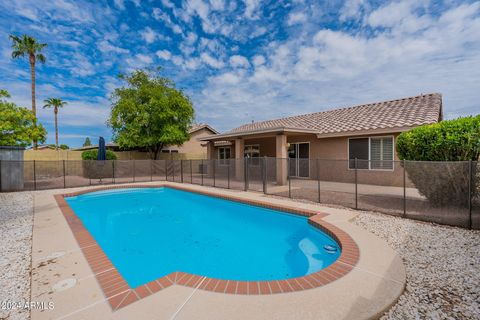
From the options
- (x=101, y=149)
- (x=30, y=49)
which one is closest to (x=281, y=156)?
(x=101, y=149)

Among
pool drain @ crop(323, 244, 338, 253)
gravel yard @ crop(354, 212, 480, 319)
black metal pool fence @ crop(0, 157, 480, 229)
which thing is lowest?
pool drain @ crop(323, 244, 338, 253)

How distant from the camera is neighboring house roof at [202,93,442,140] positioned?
10414 millimetres

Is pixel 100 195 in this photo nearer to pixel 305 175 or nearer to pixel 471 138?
pixel 305 175

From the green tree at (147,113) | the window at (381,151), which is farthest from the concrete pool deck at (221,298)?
the green tree at (147,113)

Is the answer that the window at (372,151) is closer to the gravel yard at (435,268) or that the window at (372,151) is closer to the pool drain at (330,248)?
the gravel yard at (435,268)

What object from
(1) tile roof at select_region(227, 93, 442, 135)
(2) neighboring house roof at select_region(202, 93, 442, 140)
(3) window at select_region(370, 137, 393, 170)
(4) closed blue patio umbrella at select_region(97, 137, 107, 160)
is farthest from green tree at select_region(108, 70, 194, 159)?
(3) window at select_region(370, 137, 393, 170)

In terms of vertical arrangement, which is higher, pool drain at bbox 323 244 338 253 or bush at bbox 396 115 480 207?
bush at bbox 396 115 480 207

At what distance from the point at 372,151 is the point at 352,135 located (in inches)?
48.3

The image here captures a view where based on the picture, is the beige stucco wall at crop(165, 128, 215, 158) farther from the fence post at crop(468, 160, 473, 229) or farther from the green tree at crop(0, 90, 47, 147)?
the fence post at crop(468, 160, 473, 229)

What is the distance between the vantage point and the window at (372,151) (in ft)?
35.9

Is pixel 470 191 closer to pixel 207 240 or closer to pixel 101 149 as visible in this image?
pixel 207 240

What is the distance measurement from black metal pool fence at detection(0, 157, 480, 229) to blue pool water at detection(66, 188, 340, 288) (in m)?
2.38

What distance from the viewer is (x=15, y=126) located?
39.7 feet

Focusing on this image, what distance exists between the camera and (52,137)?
A: 34.9 meters
